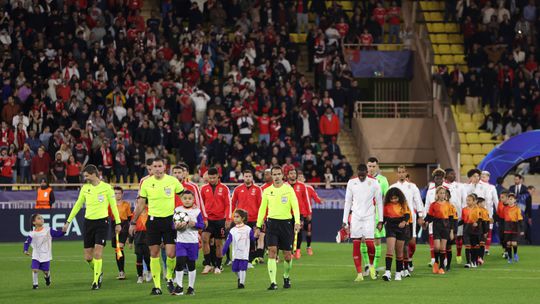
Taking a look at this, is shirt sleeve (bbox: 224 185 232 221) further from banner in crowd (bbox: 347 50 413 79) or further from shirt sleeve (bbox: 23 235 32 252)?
banner in crowd (bbox: 347 50 413 79)

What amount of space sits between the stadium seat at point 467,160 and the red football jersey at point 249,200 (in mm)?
18139

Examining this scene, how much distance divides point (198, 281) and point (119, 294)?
287 cm

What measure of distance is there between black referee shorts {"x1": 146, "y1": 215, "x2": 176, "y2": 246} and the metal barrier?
25.6m

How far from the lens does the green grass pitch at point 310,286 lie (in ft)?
68.1

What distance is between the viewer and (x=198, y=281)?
2436 cm

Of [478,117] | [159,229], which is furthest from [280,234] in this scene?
[478,117]

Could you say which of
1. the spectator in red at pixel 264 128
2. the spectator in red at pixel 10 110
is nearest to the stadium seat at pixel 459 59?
the spectator in red at pixel 264 128

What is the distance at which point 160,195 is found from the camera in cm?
2130

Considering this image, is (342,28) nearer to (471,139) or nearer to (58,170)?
(471,139)

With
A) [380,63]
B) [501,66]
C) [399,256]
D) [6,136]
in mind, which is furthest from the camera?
[380,63]

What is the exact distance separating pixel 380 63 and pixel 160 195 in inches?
1127

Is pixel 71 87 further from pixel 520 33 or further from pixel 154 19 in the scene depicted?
pixel 520 33

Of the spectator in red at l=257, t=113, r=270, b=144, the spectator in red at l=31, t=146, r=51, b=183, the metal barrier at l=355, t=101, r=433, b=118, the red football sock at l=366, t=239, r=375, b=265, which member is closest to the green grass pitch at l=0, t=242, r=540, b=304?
the red football sock at l=366, t=239, r=375, b=265

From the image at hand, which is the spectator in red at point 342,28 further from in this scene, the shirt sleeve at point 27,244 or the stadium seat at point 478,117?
the shirt sleeve at point 27,244
